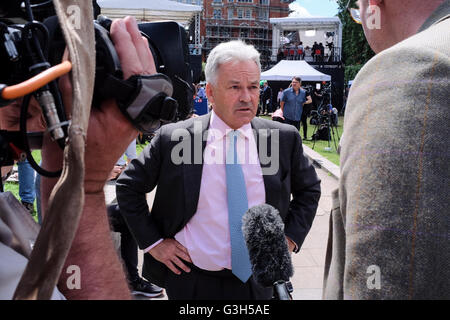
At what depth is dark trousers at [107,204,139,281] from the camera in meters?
3.58

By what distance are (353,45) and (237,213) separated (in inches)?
1550

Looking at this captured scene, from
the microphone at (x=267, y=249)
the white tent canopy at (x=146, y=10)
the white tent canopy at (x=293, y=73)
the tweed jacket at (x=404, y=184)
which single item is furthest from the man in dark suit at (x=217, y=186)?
the white tent canopy at (x=293, y=73)

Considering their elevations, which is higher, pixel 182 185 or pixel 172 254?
pixel 182 185

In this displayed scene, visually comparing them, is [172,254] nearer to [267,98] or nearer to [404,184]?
[404,184]

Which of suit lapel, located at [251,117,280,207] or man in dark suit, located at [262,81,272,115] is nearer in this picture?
suit lapel, located at [251,117,280,207]

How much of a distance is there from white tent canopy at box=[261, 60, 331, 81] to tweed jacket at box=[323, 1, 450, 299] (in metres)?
19.6

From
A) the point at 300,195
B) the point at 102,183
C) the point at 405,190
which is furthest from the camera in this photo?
the point at 300,195

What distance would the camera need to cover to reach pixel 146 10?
5.53 meters

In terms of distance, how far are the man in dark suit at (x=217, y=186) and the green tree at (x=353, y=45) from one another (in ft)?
115

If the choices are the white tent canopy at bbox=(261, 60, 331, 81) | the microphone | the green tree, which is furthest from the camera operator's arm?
the green tree

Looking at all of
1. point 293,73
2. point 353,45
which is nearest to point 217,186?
point 293,73

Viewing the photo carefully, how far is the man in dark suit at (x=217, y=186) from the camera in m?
2.26

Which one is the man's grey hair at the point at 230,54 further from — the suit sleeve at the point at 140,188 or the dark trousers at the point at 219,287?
the dark trousers at the point at 219,287

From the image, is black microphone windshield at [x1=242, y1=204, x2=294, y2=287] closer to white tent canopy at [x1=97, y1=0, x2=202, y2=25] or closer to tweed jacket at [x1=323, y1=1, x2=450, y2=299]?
tweed jacket at [x1=323, y1=1, x2=450, y2=299]
